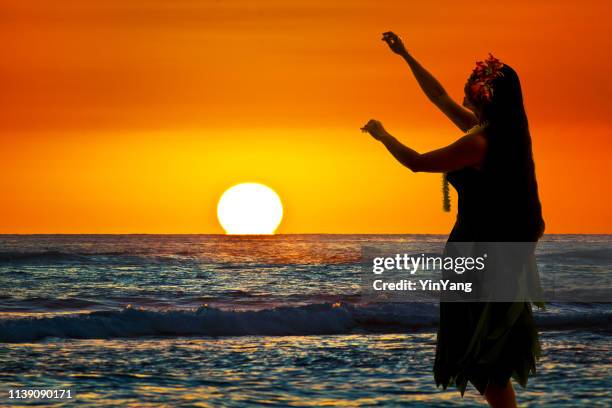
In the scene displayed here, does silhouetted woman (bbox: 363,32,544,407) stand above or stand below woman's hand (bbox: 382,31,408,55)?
below

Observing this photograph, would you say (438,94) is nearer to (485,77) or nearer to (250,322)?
(485,77)

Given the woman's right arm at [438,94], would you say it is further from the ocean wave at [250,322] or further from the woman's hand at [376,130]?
the ocean wave at [250,322]

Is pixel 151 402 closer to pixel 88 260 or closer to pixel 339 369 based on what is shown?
pixel 339 369

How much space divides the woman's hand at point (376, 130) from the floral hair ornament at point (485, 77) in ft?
1.89

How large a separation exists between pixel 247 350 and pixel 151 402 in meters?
4.69

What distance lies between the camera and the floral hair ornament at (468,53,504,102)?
4.07 metres

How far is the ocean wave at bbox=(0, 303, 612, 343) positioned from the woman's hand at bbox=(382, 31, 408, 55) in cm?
1325

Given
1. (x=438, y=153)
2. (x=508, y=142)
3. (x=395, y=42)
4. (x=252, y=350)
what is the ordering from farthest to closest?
(x=252, y=350) → (x=395, y=42) → (x=508, y=142) → (x=438, y=153)

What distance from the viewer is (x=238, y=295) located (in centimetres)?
2892

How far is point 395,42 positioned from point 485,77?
1.79 feet

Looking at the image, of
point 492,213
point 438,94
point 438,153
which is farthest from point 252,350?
point 438,153

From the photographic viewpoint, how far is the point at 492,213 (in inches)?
162

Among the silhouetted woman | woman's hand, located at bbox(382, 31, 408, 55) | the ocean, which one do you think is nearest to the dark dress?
the silhouetted woman

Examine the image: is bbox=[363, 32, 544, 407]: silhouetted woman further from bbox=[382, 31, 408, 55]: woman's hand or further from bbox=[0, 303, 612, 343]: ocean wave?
bbox=[0, 303, 612, 343]: ocean wave
